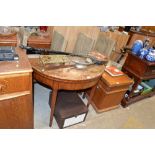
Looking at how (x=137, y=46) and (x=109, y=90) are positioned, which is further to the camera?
(x=137, y=46)

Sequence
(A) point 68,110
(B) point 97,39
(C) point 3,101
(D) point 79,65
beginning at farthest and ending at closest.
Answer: (B) point 97,39 < (A) point 68,110 < (D) point 79,65 < (C) point 3,101

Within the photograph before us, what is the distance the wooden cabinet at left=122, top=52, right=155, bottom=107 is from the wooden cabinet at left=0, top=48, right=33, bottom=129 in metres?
1.39

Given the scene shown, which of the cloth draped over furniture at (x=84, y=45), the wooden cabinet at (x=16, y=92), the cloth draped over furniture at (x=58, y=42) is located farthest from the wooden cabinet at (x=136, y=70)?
the wooden cabinet at (x=16, y=92)

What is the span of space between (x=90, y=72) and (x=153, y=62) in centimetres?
87

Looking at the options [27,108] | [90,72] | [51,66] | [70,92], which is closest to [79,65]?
[90,72]

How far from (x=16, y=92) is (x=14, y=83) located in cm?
9

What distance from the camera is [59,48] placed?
2113mm

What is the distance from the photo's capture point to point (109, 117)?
2029 mm

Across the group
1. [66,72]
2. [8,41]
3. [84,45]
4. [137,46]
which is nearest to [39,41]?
[8,41]

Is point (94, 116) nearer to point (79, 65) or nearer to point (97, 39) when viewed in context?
point (79, 65)

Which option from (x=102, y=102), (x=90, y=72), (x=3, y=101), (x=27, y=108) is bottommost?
(x=102, y=102)

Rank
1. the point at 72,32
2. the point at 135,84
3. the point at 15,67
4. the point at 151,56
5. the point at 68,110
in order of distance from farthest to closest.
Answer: the point at 72,32 → the point at 135,84 → the point at 151,56 → the point at 68,110 → the point at 15,67

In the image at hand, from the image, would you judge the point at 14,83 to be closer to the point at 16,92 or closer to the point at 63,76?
the point at 16,92

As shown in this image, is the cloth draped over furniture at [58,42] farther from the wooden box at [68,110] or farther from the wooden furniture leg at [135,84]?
the wooden furniture leg at [135,84]
